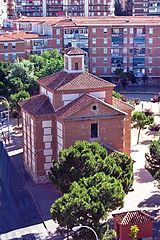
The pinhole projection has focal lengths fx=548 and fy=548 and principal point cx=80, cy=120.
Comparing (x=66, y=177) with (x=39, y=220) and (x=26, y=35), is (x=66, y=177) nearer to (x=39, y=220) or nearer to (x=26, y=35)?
(x=39, y=220)

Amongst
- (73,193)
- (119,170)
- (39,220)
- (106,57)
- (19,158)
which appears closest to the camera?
(73,193)

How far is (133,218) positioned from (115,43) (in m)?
58.2

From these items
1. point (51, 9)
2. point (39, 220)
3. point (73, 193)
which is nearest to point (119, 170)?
point (73, 193)

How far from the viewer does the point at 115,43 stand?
297 feet

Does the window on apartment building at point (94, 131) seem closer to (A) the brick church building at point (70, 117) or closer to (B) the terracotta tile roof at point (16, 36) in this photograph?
(A) the brick church building at point (70, 117)

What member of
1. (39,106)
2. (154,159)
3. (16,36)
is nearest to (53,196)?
(39,106)

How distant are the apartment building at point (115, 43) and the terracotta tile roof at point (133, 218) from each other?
56.3 metres

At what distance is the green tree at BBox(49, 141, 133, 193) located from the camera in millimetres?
35719

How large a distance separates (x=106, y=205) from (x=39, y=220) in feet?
29.2

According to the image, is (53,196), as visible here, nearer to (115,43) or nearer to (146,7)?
(115,43)

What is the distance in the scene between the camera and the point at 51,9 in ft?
438

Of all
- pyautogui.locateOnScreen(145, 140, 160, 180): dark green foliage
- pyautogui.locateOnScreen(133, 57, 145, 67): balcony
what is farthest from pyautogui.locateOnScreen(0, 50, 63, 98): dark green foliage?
pyautogui.locateOnScreen(145, 140, 160, 180): dark green foliage

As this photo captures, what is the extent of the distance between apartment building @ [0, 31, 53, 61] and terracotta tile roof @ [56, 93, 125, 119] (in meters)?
43.8

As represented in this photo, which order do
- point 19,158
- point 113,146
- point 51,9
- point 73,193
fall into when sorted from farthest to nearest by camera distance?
point 51,9
point 19,158
point 113,146
point 73,193
